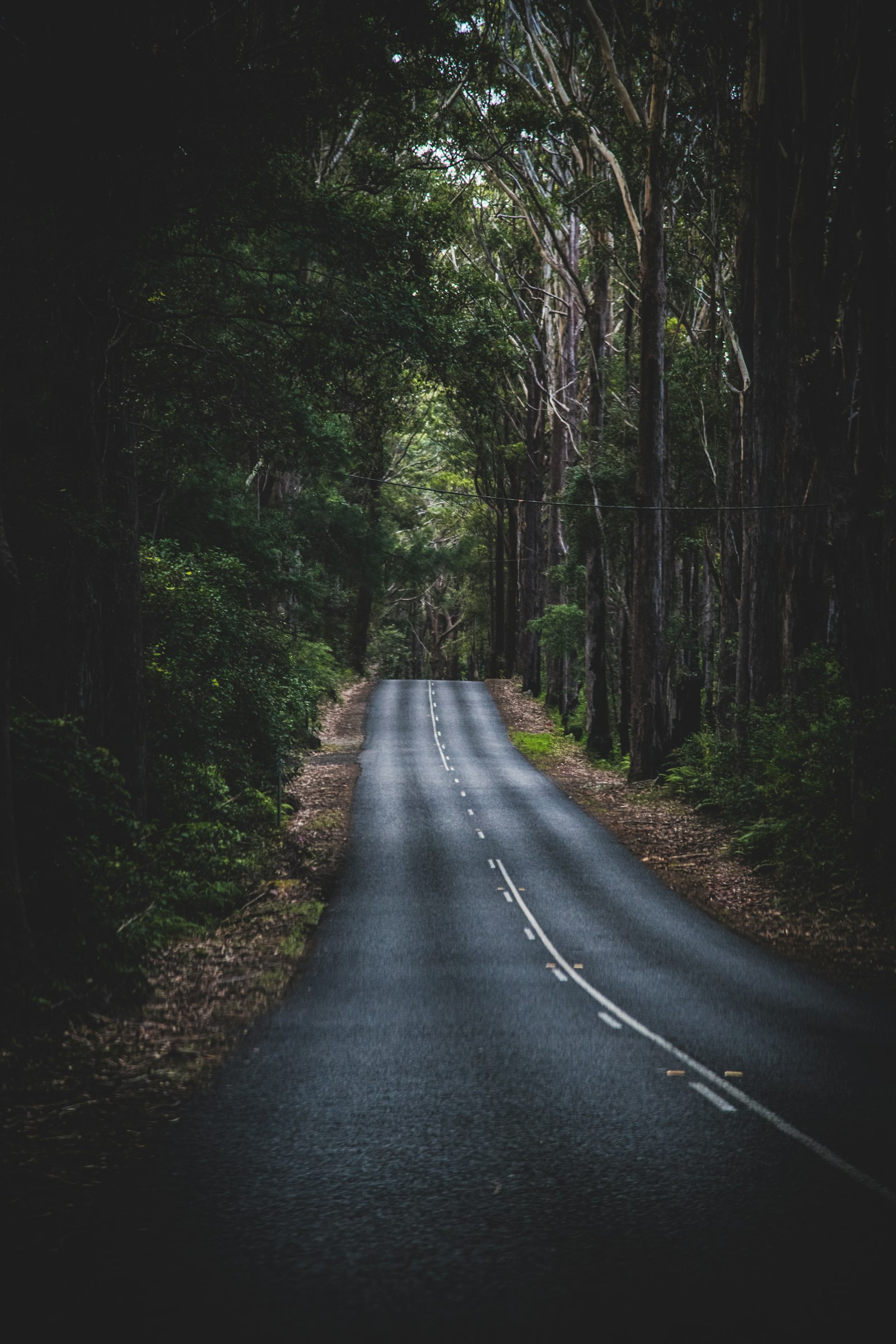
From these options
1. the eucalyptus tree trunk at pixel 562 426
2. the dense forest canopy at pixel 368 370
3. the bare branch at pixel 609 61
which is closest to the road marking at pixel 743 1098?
the dense forest canopy at pixel 368 370

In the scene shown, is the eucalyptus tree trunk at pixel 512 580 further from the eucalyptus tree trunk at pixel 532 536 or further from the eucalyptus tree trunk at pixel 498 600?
the eucalyptus tree trunk at pixel 532 536

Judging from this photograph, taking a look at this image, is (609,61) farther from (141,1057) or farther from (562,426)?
(141,1057)

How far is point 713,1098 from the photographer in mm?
6879

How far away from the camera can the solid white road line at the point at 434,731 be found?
104 ft

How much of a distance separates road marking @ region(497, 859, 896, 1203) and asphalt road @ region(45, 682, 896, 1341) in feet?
0.09

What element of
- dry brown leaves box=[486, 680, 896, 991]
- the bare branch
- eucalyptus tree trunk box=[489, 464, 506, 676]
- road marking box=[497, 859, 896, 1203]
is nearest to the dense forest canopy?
the bare branch

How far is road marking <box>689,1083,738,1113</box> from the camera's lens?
667 cm

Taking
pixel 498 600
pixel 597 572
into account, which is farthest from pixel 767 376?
pixel 498 600

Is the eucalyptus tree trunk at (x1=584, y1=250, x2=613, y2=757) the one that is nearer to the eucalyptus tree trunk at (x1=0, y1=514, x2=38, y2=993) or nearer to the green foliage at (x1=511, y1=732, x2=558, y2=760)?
the green foliage at (x1=511, y1=732, x2=558, y2=760)

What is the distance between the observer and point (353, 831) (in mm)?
20812

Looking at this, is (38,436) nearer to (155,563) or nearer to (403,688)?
(155,563)

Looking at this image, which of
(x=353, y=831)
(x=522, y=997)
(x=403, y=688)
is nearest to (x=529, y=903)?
(x=522, y=997)

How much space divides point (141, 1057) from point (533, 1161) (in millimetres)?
3607

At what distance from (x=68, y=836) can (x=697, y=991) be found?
6.72m
